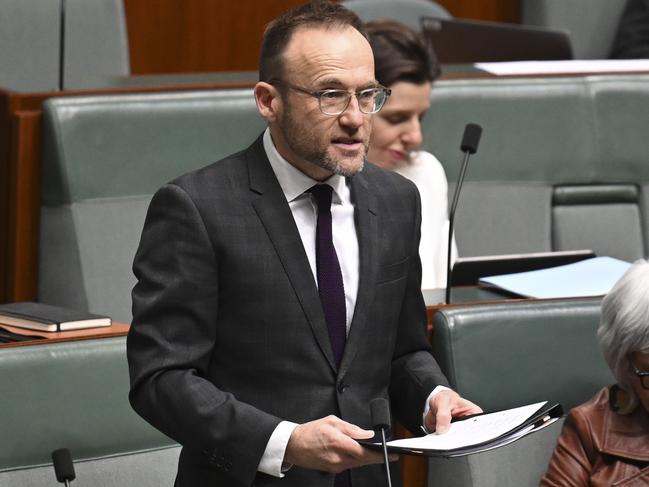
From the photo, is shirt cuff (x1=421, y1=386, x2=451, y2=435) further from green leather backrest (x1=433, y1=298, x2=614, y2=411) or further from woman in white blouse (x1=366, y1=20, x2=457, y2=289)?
woman in white blouse (x1=366, y1=20, x2=457, y2=289)

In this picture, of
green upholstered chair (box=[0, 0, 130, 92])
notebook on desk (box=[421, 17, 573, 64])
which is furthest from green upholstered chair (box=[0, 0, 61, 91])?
notebook on desk (box=[421, 17, 573, 64])

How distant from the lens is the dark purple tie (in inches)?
26.8

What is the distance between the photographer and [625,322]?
0.87 m

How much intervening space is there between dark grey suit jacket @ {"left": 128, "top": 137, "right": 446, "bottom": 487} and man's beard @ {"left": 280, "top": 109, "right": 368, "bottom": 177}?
28mm

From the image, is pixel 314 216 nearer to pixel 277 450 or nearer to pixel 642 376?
pixel 277 450

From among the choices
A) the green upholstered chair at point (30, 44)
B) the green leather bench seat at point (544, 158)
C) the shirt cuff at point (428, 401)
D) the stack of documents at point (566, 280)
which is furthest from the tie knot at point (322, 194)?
the green upholstered chair at point (30, 44)

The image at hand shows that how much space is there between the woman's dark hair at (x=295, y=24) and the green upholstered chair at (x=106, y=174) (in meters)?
0.58

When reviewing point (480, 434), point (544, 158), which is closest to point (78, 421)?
point (480, 434)

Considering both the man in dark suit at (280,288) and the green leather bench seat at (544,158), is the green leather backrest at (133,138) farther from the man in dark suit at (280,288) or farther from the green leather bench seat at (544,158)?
the man in dark suit at (280,288)

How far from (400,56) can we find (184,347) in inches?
26.7

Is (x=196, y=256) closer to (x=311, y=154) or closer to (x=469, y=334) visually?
(x=311, y=154)

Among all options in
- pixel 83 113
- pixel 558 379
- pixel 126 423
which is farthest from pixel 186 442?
pixel 83 113

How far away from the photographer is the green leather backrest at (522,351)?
92 centimetres

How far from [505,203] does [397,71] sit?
0.22 metres
